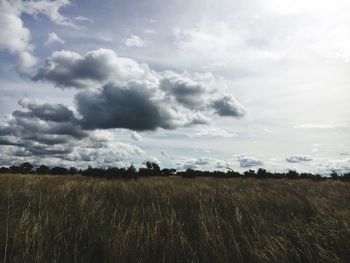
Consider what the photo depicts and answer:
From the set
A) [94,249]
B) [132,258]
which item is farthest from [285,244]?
[94,249]

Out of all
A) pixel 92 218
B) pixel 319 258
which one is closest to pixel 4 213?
pixel 92 218

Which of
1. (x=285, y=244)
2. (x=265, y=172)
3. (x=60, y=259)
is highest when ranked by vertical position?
(x=265, y=172)

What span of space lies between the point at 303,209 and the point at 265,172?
4744 centimetres

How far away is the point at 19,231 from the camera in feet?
11.7

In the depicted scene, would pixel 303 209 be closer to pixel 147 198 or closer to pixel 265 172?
pixel 147 198

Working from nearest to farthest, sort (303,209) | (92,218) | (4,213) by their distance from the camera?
(92,218) → (4,213) → (303,209)

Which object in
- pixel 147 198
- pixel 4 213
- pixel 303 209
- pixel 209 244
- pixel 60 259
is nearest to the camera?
pixel 60 259

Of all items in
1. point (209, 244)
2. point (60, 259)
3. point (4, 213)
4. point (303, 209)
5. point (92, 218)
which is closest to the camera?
point (60, 259)

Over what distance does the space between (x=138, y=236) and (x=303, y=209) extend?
3.73 metres

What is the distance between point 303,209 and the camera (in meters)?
6.12

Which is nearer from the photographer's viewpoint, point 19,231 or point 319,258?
point 319,258

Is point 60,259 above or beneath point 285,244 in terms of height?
beneath

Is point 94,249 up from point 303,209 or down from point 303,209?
down

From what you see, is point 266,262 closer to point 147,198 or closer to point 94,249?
point 94,249
